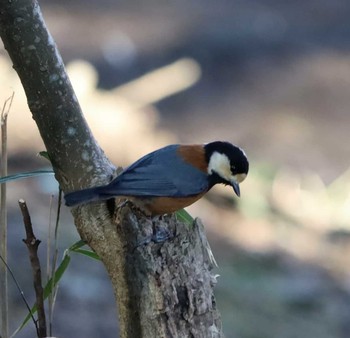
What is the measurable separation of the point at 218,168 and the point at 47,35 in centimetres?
93

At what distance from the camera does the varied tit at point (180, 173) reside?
2.34 m

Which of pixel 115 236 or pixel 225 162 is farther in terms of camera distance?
pixel 225 162

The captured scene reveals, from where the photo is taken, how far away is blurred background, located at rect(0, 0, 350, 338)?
4512mm

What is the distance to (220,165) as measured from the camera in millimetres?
2670

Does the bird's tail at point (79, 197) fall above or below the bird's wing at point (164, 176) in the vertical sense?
below

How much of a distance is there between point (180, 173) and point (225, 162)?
127 mm

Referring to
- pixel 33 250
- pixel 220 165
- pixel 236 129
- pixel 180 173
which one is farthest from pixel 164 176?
pixel 236 129

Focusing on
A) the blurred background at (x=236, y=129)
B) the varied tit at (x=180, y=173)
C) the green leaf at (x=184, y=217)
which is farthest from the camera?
the blurred background at (x=236, y=129)

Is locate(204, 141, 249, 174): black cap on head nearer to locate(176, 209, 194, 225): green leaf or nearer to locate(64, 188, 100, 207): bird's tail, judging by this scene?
locate(176, 209, 194, 225): green leaf

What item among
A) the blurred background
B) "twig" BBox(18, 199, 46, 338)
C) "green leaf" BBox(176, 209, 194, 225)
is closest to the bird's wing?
"green leaf" BBox(176, 209, 194, 225)

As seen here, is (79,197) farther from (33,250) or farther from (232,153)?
(232,153)

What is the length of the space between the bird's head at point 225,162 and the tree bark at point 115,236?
2.10ft

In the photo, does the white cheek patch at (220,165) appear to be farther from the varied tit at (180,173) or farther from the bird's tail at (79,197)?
→ the bird's tail at (79,197)

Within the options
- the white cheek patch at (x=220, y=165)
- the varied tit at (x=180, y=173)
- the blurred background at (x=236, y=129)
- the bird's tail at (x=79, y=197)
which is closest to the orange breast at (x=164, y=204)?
the varied tit at (x=180, y=173)
